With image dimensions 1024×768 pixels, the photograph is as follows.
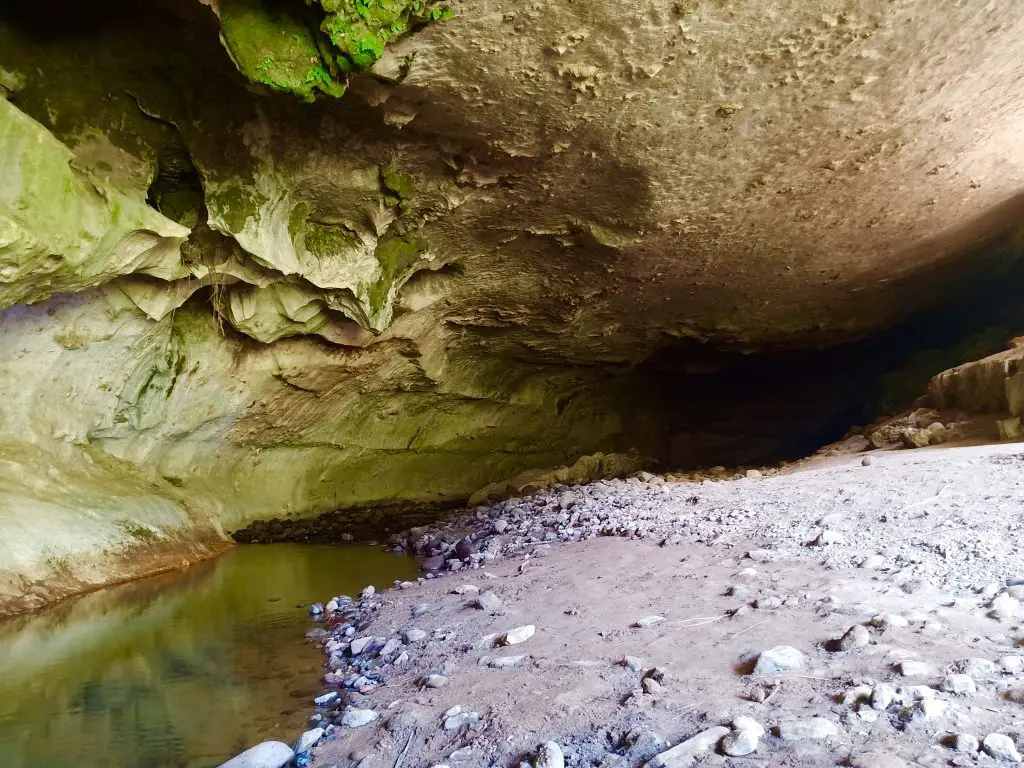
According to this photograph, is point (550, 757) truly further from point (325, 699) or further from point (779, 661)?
point (325, 699)

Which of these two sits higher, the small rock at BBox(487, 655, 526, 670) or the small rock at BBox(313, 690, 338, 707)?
the small rock at BBox(487, 655, 526, 670)

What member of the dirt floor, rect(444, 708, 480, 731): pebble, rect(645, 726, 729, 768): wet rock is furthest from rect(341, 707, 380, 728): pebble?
rect(645, 726, 729, 768): wet rock

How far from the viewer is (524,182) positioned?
5953mm

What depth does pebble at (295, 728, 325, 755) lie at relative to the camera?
2.62 m

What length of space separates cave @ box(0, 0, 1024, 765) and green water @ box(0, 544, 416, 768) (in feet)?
2.96

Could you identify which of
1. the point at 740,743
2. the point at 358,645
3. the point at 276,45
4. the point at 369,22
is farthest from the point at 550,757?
the point at 276,45

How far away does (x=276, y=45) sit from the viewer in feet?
12.6

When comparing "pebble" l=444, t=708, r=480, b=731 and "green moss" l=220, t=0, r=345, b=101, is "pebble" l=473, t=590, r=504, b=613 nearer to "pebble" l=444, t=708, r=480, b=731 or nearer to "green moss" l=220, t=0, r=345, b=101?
"pebble" l=444, t=708, r=480, b=731

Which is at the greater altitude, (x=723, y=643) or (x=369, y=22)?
(x=369, y=22)

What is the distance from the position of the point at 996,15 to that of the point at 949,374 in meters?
5.23

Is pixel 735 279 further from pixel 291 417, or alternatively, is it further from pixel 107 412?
pixel 107 412

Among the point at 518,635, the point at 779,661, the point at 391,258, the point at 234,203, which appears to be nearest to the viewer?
the point at 779,661

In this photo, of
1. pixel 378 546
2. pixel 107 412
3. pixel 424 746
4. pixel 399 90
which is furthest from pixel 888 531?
pixel 107 412

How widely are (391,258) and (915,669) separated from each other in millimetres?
5632
